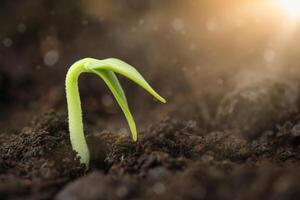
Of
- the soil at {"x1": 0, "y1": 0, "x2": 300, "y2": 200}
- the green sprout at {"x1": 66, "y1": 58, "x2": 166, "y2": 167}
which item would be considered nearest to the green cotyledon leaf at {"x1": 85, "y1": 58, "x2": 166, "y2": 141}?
the green sprout at {"x1": 66, "y1": 58, "x2": 166, "y2": 167}

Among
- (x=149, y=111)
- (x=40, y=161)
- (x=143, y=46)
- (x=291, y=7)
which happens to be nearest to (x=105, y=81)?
(x=40, y=161)

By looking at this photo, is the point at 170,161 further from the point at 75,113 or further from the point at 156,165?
the point at 75,113

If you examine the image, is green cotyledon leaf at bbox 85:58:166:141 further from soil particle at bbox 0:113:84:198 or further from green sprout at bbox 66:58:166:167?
soil particle at bbox 0:113:84:198

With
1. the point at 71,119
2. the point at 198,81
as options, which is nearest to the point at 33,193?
the point at 71,119

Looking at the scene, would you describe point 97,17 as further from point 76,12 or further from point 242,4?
point 242,4

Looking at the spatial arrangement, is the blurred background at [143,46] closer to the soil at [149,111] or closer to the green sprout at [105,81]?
the soil at [149,111]

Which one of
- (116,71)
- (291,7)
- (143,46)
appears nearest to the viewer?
(116,71)
